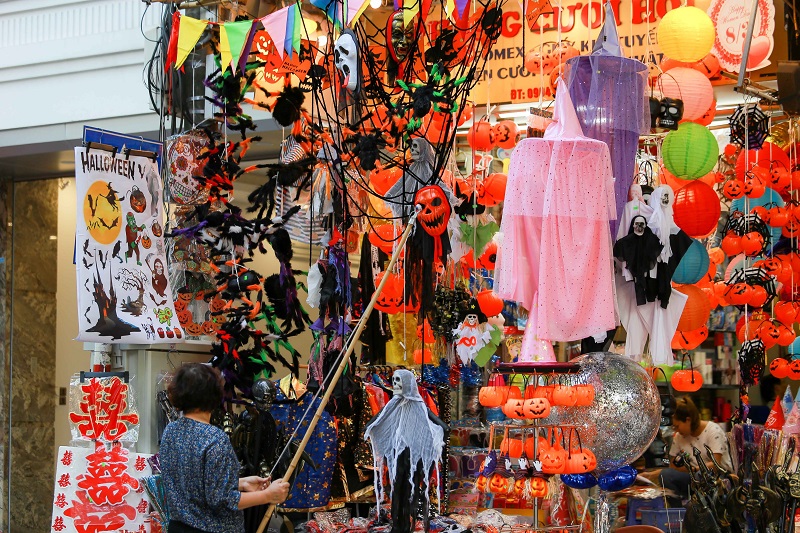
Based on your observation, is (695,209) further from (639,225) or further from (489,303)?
(489,303)

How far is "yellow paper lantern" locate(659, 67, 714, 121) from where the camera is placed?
589cm

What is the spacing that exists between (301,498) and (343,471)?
37 centimetres

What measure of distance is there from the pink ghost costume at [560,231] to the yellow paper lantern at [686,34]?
4.80ft

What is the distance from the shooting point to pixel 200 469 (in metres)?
3.96

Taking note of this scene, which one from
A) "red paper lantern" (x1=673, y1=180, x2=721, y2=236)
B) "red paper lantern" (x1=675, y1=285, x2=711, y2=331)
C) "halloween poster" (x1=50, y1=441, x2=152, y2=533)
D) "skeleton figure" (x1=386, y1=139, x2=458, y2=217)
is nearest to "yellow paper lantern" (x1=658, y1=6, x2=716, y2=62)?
"red paper lantern" (x1=673, y1=180, x2=721, y2=236)

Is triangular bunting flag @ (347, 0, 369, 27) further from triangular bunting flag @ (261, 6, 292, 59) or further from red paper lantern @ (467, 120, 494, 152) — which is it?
red paper lantern @ (467, 120, 494, 152)

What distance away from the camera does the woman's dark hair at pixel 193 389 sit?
401 centimetres

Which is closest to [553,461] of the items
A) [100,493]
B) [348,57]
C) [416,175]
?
[416,175]

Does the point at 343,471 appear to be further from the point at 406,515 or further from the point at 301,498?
the point at 406,515

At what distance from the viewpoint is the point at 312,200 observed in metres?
5.56

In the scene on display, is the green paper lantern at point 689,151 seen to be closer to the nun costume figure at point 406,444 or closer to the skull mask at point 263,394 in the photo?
the nun costume figure at point 406,444

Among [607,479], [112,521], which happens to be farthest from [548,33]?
[112,521]

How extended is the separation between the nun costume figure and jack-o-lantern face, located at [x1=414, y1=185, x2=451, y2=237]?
670mm

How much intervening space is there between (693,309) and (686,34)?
148 centimetres
